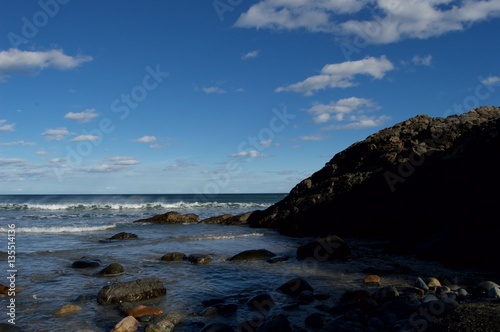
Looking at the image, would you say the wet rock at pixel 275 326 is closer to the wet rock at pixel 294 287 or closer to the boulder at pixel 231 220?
the wet rock at pixel 294 287

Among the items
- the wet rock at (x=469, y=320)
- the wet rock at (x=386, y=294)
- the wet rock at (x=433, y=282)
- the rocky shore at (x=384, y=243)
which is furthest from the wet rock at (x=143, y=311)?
the wet rock at (x=433, y=282)

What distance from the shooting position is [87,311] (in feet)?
24.5

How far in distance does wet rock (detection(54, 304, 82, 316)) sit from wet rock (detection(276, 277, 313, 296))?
4.16 m

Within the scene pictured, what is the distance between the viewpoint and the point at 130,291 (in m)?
8.27

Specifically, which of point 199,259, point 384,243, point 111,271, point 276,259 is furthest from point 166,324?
point 384,243

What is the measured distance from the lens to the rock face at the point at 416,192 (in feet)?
38.5

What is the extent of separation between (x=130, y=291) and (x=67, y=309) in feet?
4.13

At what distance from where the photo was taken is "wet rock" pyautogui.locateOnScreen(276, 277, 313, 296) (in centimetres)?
854

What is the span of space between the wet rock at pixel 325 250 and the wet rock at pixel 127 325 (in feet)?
23.9

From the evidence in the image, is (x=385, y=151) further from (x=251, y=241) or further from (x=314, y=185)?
(x=251, y=241)

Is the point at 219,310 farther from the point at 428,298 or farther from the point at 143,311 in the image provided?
the point at 428,298

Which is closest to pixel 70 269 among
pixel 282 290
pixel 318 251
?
pixel 282 290

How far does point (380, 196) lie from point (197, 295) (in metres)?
12.1

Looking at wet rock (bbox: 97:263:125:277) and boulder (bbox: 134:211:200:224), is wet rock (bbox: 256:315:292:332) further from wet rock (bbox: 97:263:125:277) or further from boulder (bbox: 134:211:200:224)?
boulder (bbox: 134:211:200:224)
